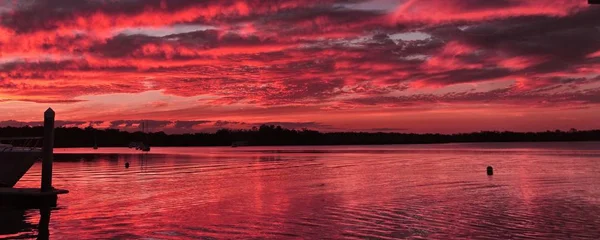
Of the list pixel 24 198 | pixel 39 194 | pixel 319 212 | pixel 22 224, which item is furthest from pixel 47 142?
pixel 319 212

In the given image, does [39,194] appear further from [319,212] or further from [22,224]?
[319,212]

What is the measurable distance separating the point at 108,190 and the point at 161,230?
18.4 metres

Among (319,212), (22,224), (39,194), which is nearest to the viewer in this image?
(22,224)

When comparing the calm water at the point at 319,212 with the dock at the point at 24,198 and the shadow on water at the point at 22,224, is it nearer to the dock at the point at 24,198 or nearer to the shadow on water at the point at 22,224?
the shadow on water at the point at 22,224

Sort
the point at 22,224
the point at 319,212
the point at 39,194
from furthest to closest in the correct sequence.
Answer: the point at 39,194
the point at 319,212
the point at 22,224

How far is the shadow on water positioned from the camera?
65.9 ft

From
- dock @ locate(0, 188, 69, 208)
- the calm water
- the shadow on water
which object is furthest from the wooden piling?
the calm water

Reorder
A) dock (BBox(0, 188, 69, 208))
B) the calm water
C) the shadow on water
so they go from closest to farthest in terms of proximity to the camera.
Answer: the shadow on water < the calm water < dock (BBox(0, 188, 69, 208))

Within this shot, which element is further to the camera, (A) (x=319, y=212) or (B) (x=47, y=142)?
(B) (x=47, y=142)

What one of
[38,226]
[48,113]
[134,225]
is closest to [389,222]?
[134,225]

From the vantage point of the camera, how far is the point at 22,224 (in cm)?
2239

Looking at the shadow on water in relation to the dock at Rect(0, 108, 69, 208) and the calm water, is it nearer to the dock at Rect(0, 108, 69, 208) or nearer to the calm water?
the calm water

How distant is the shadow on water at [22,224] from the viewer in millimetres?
20078

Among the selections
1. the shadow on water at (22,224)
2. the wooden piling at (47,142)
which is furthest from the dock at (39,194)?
the shadow on water at (22,224)
